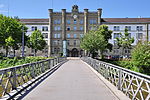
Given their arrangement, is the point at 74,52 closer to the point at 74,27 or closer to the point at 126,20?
the point at 74,27

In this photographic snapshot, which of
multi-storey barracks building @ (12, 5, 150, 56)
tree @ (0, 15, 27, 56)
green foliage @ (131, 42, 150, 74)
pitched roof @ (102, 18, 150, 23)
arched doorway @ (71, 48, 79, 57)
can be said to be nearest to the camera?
green foliage @ (131, 42, 150, 74)

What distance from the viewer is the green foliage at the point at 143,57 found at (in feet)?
87.5

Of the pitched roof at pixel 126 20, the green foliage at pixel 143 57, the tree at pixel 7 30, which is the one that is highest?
the pitched roof at pixel 126 20

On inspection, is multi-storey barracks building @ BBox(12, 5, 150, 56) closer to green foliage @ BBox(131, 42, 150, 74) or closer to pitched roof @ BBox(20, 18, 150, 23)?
pitched roof @ BBox(20, 18, 150, 23)

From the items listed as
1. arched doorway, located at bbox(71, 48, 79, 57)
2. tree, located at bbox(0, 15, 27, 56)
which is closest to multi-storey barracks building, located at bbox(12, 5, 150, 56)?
arched doorway, located at bbox(71, 48, 79, 57)

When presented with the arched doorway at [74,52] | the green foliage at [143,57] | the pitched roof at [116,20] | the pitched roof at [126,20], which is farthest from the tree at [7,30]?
the pitched roof at [126,20]

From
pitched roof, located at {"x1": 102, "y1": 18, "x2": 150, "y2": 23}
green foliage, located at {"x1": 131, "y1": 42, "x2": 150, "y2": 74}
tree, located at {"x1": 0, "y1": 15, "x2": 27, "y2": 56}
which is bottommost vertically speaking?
green foliage, located at {"x1": 131, "y1": 42, "x2": 150, "y2": 74}

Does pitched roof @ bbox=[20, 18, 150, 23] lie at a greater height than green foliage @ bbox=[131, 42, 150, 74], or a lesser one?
greater

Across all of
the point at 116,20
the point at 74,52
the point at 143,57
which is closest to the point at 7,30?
the point at 143,57

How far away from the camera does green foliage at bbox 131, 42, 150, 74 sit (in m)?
26.7

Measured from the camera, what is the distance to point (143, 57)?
26.7m

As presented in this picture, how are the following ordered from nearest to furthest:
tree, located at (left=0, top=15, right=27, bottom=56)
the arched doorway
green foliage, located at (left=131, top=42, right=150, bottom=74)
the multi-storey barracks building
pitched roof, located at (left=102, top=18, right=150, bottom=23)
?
1. green foliage, located at (left=131, top=42, right=150, bottom=74)
2. tree, located at (left=0, top=15, right=27, bottom=56)
3. the multi-storey barracks building
4. the arched doorway
5. pitched roof, located at (left=102, top=18, right=150, bottom=23)

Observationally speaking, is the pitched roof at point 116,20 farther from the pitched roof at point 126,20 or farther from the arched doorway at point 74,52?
the arched doorway at point 74,52

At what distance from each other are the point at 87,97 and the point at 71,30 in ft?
198
